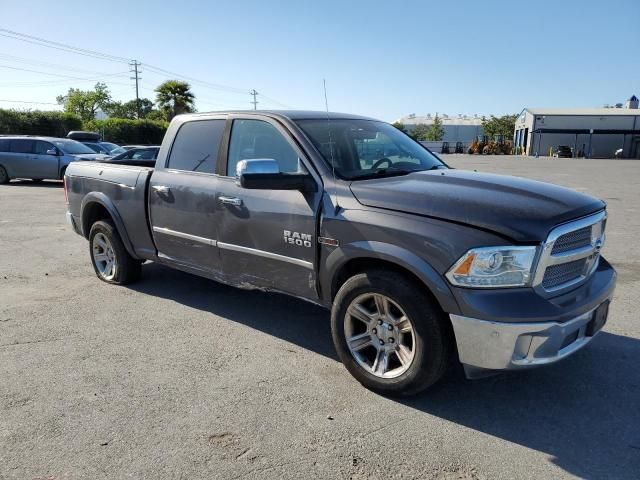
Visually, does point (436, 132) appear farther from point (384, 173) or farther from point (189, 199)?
point (384, 173)

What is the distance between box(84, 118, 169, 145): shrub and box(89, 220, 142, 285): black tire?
136 ft

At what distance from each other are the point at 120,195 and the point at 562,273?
4.30 m

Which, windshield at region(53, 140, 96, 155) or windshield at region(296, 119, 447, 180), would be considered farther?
windshield at region(53, 140, 96, 155)

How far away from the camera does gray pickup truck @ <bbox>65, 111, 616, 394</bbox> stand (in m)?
2.90

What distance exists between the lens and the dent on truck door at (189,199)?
4480mm

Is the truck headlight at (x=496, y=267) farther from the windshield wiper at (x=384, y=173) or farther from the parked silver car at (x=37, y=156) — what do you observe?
the parked silver car at (x=37, y=156)

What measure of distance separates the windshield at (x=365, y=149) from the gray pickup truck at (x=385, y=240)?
0.02 m

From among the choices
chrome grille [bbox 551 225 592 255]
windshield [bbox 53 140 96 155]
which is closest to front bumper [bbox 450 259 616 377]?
chrome grille [bbox 551 225 592 255]

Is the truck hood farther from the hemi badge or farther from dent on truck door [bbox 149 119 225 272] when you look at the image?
dent on truck door [bbox 149 119 225 272]

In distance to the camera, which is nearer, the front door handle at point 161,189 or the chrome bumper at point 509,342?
A: the chrome bumper at point 509,342

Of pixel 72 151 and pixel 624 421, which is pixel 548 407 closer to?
pixel 624 421

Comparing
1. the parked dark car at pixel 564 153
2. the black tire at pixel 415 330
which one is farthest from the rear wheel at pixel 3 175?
the parked dark car at pixel 564 153

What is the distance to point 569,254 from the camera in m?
3.11

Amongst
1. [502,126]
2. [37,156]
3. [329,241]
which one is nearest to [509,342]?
[329,241]
